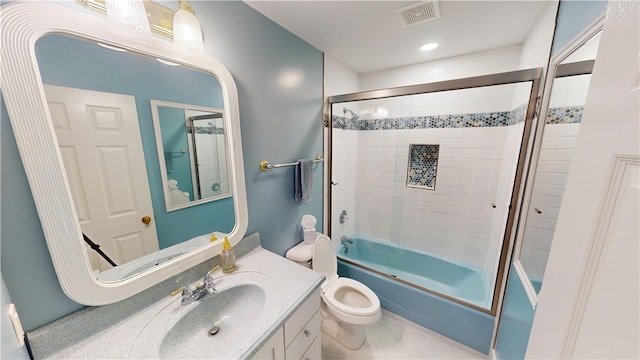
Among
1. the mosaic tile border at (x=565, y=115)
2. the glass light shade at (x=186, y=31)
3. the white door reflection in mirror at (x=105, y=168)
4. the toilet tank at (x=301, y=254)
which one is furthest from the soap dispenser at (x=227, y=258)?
the mosaic tile border at (x=565, y=115)

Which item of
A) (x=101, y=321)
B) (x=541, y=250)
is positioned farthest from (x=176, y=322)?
(x=541, y=250)

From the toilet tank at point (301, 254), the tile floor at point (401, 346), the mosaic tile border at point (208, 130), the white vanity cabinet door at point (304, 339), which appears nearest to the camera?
the white vanity cabinet door at point (304, 339)

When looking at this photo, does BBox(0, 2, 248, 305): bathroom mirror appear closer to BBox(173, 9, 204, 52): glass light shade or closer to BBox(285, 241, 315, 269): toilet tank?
BBox(173, 9, 204, 52): glass light shade

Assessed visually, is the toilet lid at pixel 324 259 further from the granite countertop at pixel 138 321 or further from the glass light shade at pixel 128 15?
the glass light shade at pixel 128 15

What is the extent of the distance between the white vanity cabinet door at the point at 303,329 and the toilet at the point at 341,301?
0.33 meters

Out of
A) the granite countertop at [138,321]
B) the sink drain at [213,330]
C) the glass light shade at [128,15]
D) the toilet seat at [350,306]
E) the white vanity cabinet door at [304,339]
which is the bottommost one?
the toilet seat at [350,306]

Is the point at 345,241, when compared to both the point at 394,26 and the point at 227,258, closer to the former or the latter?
the point at 227,258

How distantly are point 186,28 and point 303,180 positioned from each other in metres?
1.12

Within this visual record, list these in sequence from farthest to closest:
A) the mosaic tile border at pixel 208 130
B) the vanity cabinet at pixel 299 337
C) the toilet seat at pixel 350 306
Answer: the toilet seat at pixel 350 306
the mosaic tile border at pixel 208 130
the vanity cabinet at pixel 299 337

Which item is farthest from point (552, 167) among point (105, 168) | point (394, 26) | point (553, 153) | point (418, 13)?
→ point (105, 168)

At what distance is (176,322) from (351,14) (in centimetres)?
187

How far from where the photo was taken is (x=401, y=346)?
5.20ft

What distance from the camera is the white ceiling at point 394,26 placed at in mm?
1233

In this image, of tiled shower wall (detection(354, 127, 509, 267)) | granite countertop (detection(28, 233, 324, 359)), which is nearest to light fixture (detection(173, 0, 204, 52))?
granite countertop (detection(28, 233, 324, 359))
